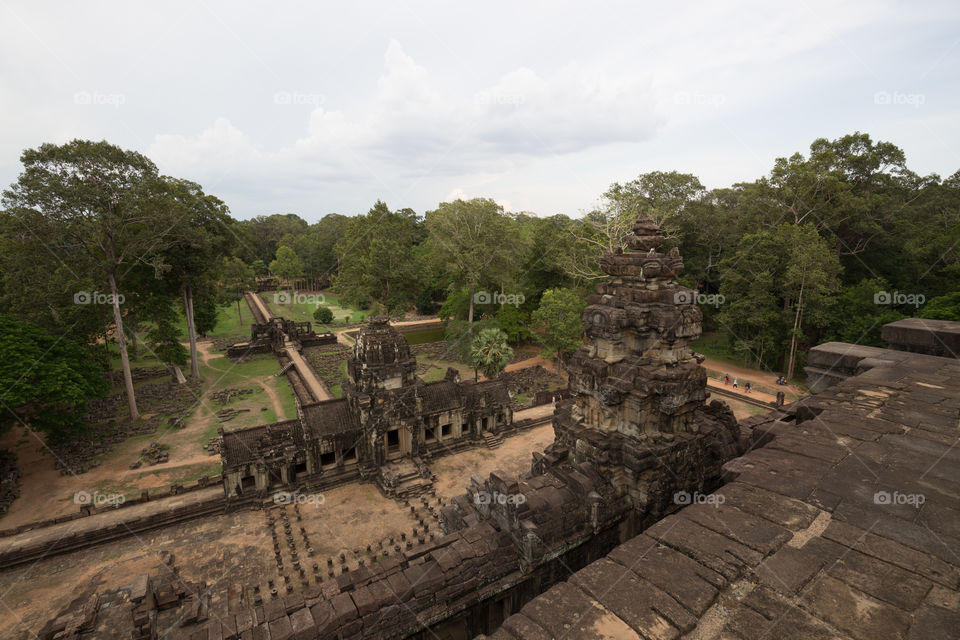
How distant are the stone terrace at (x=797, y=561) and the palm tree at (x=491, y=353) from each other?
19.6 metres

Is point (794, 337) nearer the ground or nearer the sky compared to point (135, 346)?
nearer the ground

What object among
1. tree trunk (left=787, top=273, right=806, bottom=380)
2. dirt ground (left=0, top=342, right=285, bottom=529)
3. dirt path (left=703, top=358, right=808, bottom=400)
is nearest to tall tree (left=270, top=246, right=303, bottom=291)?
dirt ground (left=0, top=342, right=285, bottom=529)

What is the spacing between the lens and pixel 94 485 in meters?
17.2

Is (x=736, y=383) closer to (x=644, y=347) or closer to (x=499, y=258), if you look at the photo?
(x=499, y=258)

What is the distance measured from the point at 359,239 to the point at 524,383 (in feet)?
72.2

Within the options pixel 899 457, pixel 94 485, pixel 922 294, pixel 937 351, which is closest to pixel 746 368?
pixel 922 294

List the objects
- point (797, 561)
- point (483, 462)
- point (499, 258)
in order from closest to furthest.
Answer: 1. point (797, 561)
2. point (483, 462)
3. point (499, 258)

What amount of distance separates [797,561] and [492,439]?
17.1m

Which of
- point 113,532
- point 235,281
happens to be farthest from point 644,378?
point 235,281

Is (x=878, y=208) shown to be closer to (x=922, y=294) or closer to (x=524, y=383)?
(x=922, y=294)

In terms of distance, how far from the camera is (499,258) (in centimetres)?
3183

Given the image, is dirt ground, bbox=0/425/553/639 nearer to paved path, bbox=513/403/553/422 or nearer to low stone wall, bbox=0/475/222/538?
low stone wall, bbox=0/475/222/538

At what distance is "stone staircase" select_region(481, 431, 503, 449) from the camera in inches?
807

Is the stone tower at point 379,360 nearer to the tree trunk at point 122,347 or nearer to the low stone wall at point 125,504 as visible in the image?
the low stone wall at point 125,504
